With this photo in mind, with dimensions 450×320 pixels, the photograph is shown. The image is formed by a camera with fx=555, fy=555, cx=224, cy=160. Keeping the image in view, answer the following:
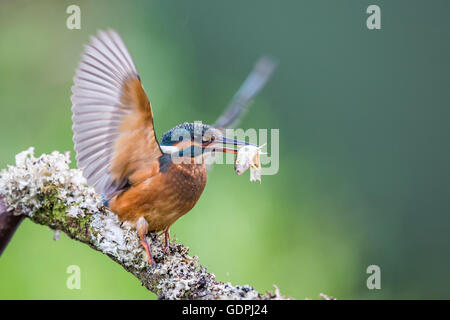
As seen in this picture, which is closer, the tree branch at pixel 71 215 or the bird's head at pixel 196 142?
the tree branch at pixel 71 215

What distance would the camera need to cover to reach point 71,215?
187 centimetres

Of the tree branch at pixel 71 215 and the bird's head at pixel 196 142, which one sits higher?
the bird's head at pixel 196 142

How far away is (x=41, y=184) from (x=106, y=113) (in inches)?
14.5

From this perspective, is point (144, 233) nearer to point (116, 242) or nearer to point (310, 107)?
point (116, 242)

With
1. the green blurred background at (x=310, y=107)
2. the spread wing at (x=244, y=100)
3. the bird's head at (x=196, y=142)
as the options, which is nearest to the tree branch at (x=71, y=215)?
the bird's head at (x=196, y=142)

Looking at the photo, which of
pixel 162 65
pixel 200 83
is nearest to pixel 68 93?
pixel 162 65

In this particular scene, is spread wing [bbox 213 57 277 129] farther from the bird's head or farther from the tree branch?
the tree branch

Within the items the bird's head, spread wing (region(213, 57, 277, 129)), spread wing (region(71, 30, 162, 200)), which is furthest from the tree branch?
spread wing (region(213, 57, 277, 129))

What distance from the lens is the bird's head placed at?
2238mm

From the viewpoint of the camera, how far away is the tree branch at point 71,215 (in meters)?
1.86

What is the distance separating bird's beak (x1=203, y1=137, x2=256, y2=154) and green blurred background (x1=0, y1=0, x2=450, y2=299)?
47.5 inches

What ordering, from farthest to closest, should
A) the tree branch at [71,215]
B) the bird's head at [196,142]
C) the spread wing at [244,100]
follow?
the spread wing at [244,100] → the bird's head at [196,142] → the tree branch at [71,215]

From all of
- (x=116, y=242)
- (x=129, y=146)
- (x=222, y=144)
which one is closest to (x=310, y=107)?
(x=222, y=144)

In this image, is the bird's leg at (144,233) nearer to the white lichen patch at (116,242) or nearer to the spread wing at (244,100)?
the white lichen patch at (116,242)
